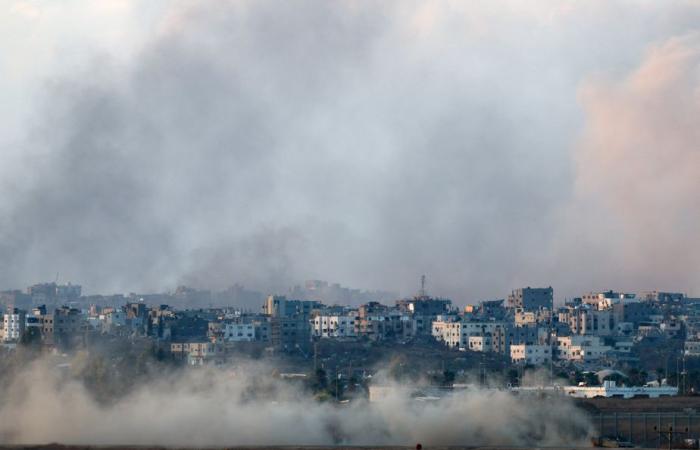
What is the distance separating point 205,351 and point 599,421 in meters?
94.1

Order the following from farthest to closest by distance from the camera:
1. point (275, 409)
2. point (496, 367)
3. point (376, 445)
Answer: point (496, 367) → point (275, 409) → point (376, 445)

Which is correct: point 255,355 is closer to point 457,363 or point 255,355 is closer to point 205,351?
point 205,351

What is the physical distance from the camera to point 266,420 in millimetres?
86312

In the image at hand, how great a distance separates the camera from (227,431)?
83.8 metres

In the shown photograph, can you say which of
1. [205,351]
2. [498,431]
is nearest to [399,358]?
[205,351]

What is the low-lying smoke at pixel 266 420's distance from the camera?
83438mm

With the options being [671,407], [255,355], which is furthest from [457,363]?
[671,407]

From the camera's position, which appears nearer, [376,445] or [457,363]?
[376,445]

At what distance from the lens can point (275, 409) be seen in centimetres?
9000

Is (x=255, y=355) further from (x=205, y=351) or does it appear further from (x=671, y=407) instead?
(x=671, y=407)

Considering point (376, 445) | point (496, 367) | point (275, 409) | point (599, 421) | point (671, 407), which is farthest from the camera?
point (496, 367)

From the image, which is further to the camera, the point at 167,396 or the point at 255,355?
the point at 255,355

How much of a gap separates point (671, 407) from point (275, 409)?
4028 cm

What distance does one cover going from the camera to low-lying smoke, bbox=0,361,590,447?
274ft
